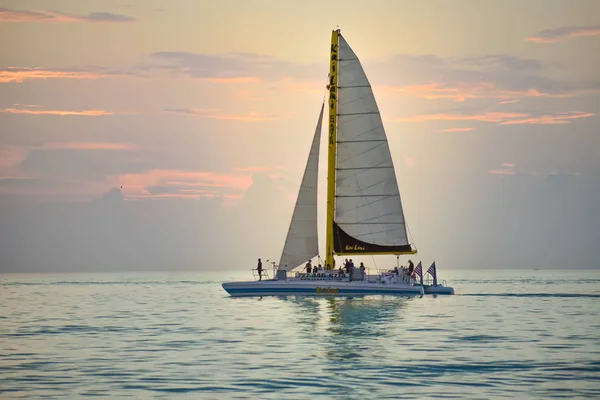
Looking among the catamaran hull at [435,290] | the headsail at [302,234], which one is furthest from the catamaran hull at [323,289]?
the catamaran hull at [435,290]

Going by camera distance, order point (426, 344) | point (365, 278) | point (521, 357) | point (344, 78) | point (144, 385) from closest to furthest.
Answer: point (144, 385) < point (521, 357) < point (426, 344) < point (365, 278) < point (344, 78)

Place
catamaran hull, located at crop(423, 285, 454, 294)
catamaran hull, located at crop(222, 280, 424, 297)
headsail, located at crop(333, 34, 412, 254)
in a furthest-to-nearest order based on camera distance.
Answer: catamaran hull, located at crop(423, 285, 454, 294) < headsail, located at crop(333, 34, 412, 254) < catamaran hull, located at crop(222, 280, 424, 297)

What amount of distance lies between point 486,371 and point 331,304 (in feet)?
120

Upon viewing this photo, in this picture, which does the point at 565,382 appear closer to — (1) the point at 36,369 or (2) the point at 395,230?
(1) the point at 36,369

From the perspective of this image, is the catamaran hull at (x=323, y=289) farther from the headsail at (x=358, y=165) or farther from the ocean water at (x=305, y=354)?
the headsail at (x=358, y=165)

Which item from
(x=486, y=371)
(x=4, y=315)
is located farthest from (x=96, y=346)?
(x=4, y=315)

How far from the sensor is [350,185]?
77.1m

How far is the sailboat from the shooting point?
248 ft

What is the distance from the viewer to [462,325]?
5400 cm

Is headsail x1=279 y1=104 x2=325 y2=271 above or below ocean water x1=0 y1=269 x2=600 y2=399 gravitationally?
above

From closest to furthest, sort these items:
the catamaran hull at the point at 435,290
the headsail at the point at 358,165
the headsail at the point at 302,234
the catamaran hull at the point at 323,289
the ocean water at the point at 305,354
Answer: the ocean water at the point at 305,354 < the catamaran hull at the point at 323,289 < the headsail at the point at 302,234 < the headsail at the point at 358,165 < the catamaran hull at the point at 435,290

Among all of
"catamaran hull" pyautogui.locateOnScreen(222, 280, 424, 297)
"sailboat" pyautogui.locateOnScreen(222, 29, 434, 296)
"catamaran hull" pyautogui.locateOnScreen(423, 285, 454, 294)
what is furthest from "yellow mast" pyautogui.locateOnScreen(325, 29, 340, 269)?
"catamaran hull" pyautogui.locateOnScreen(423, 285, 454, 294)

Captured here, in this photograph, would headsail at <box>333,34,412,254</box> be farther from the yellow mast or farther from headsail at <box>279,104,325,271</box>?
headsail at <box>279,104,325,271</box>

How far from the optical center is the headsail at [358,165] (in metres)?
77.1
